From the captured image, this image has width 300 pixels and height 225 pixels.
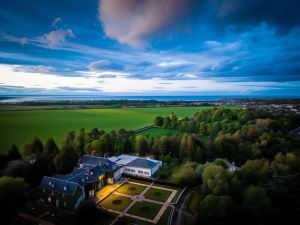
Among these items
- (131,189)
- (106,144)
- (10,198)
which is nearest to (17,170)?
(10,198)

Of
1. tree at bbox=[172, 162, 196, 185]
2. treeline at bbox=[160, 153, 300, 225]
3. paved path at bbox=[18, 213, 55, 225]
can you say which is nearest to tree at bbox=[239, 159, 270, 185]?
treeline at bbox=[160, 153, 300, 225]

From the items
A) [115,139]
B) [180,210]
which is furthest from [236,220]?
[115,139]

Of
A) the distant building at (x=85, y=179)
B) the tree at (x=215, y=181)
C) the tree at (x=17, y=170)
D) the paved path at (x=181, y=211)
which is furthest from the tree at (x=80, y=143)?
the tree at (x=215, y=181)

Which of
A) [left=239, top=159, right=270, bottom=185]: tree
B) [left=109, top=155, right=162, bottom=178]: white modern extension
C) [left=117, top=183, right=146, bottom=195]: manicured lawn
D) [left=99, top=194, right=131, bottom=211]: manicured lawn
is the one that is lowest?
[left=117, top=183, right=146, bottom=195]: manicured lawn

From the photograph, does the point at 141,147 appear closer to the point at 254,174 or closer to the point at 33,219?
the point at 254,174

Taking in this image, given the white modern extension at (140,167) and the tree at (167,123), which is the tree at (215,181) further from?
the tree at (167,123)

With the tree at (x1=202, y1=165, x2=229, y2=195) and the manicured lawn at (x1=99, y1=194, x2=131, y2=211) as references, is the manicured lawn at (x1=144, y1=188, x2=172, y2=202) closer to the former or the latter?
the manicured lawn at (x1=99, y1=194, x2=131, y2=211)
